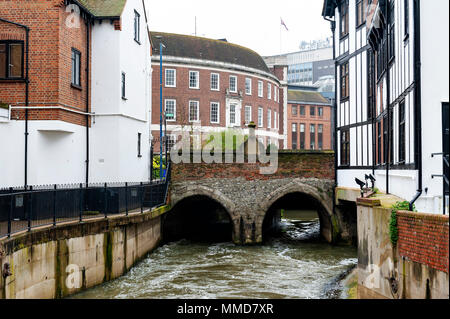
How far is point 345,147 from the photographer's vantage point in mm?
22688

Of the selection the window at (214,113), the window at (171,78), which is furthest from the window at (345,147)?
the window at (214,113)

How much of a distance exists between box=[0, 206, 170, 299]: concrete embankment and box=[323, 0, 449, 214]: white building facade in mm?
Result: 8061

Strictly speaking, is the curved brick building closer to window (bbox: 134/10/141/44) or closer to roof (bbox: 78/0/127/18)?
window (bbox: 134/10/141/44)

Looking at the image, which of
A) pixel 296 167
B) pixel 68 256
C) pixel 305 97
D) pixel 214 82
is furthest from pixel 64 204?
pixel 305 97

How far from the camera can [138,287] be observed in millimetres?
14852

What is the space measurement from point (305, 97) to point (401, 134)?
62101 millimetres

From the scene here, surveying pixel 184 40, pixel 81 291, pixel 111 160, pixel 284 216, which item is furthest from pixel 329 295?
pixel 184 40

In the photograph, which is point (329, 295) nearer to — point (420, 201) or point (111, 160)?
point (420, 201)

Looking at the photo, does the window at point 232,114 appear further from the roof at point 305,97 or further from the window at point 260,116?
the roof at point 305,97

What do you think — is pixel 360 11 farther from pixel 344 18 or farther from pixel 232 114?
pixel 232 114

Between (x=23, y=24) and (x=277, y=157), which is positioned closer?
(x=23, y=24)

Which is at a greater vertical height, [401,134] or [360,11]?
[360,11]

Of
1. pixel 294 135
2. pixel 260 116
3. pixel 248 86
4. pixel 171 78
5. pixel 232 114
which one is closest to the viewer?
pixel 171 78

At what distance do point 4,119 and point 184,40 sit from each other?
3703 centimetres
